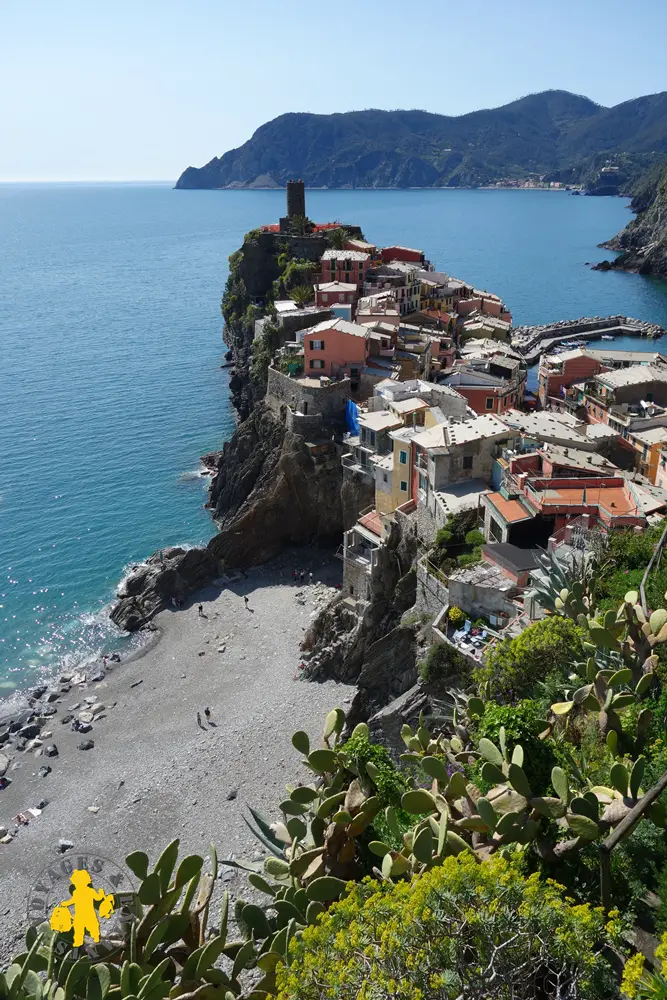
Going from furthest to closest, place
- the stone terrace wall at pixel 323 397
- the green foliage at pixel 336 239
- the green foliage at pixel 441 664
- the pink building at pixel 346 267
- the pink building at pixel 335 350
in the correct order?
the green foliage at pixel 336 239, the pink building at pixel 346 267, the pink building at pixel 335 350, the stone terrace wall at pixel 323 397, the green foliage at pixel 441 664

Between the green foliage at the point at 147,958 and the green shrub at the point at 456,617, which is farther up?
the green foliage at the point at 147,958

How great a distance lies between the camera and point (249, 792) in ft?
90.4

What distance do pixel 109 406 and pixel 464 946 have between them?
238 feet

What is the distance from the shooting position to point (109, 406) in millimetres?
74750

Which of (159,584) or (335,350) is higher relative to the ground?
(335,350)

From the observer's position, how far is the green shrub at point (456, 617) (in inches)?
960

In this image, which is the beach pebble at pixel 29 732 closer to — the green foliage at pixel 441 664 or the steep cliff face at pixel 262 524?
the steep cliff face at pixel 262 524

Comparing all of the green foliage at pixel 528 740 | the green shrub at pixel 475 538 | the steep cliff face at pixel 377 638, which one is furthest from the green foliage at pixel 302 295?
the green foliage at pixel 528 740

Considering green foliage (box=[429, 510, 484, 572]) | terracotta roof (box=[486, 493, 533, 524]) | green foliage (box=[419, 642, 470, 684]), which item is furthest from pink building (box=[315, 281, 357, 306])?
green foliage (box=[419, 642, 470, 684])

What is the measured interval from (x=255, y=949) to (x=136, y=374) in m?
80.0

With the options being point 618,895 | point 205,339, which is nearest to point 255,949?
point 618,895

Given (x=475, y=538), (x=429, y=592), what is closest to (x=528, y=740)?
(x=429, y=592)

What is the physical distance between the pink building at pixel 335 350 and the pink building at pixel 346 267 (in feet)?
50.0

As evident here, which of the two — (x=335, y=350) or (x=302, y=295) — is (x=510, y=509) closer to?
(x=335, y=350)
